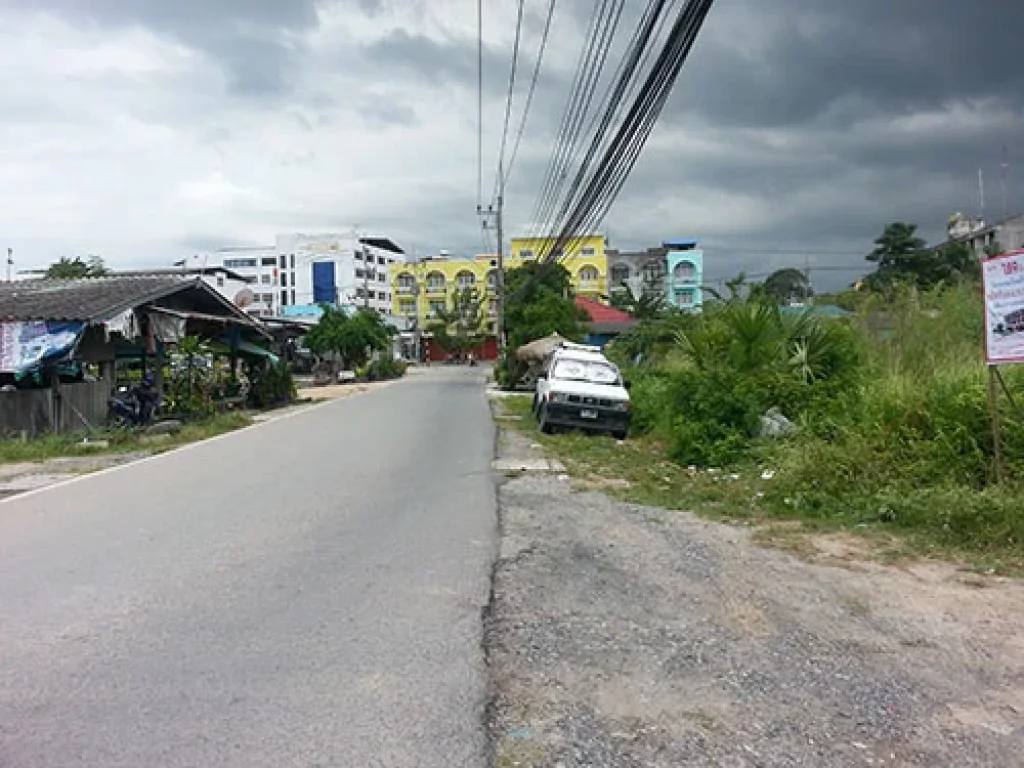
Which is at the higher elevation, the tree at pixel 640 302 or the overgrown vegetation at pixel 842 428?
the tree at pixel 640 302

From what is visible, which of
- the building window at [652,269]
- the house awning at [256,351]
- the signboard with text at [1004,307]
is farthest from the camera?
the building window at [652,269]

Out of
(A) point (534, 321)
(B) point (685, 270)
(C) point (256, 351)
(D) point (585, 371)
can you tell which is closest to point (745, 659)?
(D) point (585, 371)

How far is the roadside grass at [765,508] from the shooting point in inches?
299

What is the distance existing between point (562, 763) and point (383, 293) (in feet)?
404

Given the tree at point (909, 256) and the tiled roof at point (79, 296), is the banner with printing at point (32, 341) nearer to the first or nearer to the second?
the tiled roof at point (79, 296)

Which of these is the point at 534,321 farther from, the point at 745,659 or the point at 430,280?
the point at 430,280

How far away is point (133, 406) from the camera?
20.9 m

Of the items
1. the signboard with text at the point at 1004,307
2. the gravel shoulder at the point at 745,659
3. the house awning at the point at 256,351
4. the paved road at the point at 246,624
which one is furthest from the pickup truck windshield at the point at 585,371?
the house awning at the point at 256,351

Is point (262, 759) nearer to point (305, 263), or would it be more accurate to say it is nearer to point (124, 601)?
point (124, 601)

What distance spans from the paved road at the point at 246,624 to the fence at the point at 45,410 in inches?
302

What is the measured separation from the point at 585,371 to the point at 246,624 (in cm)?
1528

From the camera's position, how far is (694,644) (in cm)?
521

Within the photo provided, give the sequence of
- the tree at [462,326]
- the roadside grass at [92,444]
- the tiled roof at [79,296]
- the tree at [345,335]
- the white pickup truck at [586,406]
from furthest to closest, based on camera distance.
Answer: the tree at [462,326] < the tree at [345,335] < the tiled roof at [79,296] < the white pickup truck at [586,406] < the roadside grass at [92,444]

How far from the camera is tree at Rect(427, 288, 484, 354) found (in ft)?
326
